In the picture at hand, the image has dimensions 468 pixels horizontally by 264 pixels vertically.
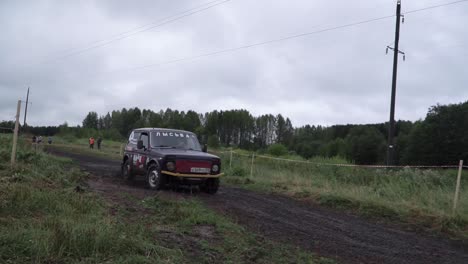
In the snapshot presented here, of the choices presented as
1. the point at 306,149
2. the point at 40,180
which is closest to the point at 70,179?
the point at 40,180

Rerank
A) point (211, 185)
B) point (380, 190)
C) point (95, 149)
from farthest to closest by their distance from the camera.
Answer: point (95, 149) < point (380, 190) < point (211, 185)

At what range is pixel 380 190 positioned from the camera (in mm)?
12977

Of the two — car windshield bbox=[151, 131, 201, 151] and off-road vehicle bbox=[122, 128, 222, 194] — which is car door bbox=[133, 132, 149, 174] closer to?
off-road vehicle bbox=[122, 128, 222, 194]

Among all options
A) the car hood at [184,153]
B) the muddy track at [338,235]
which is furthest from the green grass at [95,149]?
the muddy track at [338,235]

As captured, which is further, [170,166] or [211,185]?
[211,185]

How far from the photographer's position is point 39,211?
638 cm

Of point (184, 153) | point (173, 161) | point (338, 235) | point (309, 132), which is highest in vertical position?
point (309, 132)

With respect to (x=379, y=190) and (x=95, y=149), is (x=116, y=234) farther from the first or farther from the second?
(x=95, y=149)

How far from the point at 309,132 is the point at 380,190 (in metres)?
119

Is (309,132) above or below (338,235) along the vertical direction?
above

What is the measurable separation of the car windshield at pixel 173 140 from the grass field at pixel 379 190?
3.23 m

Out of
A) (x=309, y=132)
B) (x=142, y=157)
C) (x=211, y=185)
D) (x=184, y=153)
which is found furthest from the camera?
(x=309, y=132)

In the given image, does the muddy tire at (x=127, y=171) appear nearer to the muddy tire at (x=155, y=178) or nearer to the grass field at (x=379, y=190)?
the muddy tire at (x=155, y=178)

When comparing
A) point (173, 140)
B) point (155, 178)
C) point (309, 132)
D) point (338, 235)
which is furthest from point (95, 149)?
point (309, 132)
